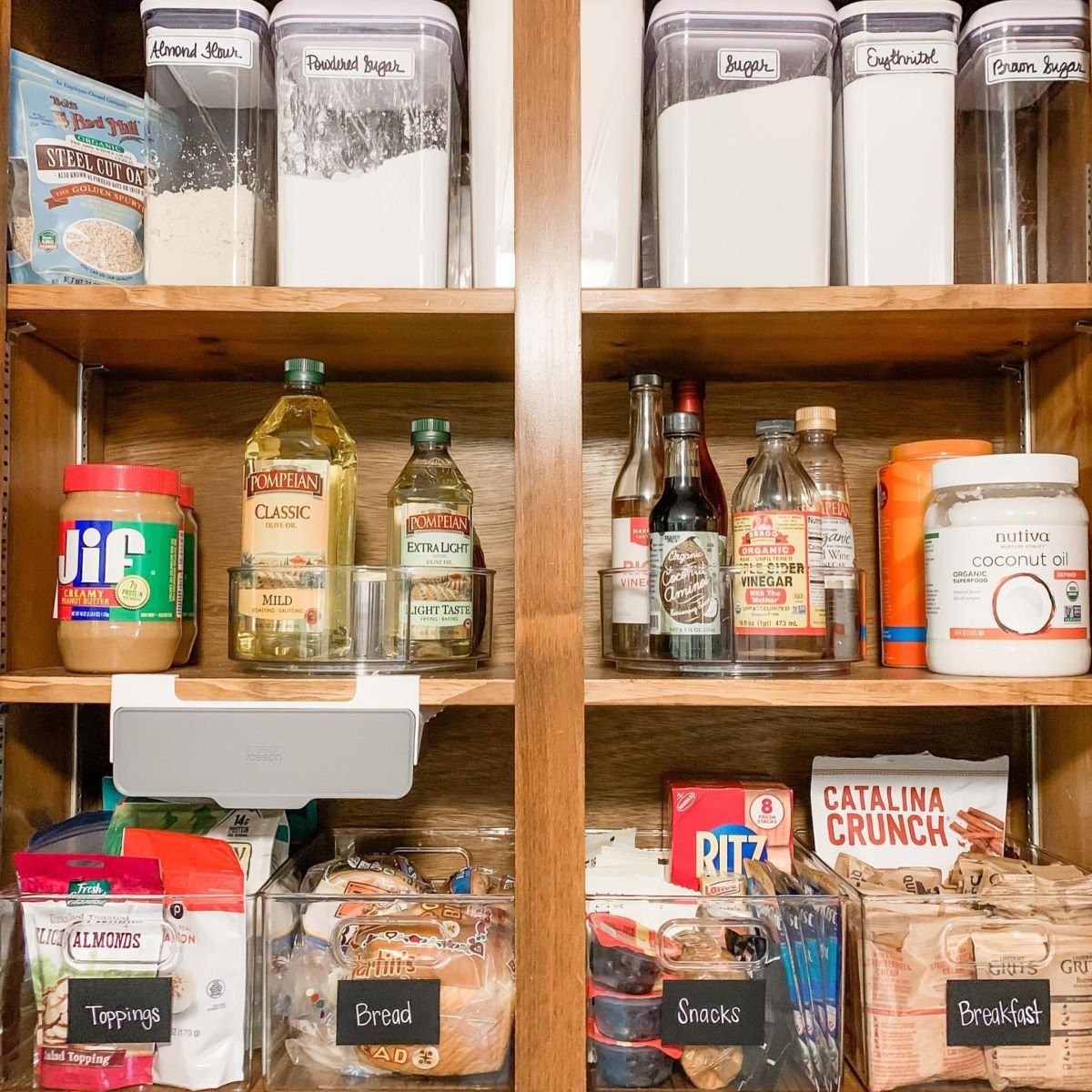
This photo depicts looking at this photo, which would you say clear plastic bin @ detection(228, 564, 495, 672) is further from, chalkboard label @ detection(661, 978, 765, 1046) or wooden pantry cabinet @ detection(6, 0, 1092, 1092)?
chalkboard label @ detection(661, 978, 765, 1046)

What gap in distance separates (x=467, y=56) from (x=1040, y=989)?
119cm

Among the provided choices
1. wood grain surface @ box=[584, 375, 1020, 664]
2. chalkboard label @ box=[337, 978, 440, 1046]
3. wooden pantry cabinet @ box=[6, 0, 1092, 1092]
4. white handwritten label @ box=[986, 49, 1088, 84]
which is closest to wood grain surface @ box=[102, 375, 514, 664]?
wooden pantry cabinet @ box=[6, 0, 1092, 1092]

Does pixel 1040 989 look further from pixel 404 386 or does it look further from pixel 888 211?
pixel 404 386

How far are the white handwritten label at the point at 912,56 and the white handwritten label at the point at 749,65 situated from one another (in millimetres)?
105

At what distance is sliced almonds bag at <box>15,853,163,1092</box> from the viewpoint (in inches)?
37.5

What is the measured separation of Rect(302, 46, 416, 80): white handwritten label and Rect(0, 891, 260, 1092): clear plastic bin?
0.91m

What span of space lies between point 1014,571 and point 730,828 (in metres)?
0.45

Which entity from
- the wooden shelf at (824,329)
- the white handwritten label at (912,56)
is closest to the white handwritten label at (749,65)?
the white handwritten label at (912,56)

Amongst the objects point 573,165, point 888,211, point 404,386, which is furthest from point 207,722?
point 888,211

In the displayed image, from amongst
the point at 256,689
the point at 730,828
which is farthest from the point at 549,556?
the point at 730,828

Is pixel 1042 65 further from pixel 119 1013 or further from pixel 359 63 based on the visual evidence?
pixel 119 1013

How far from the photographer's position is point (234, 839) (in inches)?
43.5

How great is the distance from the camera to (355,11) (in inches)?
40.5

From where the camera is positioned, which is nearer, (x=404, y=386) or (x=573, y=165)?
(x=573, y=165)
